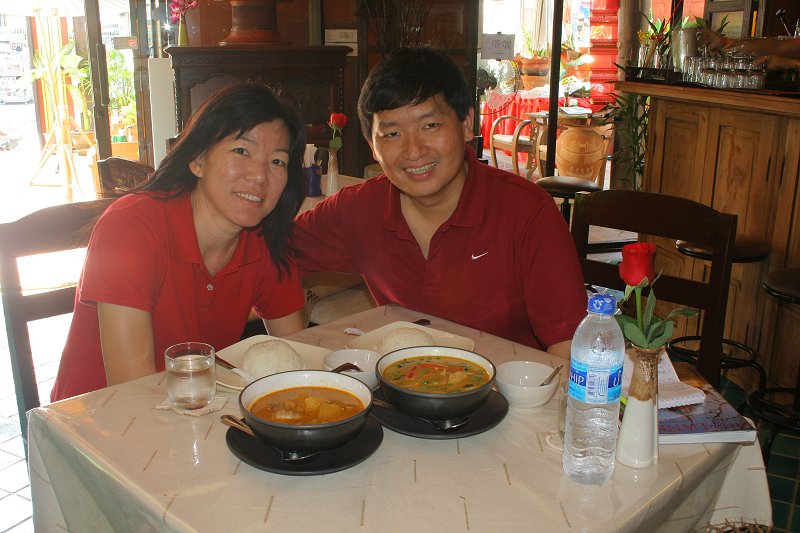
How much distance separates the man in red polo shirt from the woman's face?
12.1 inches

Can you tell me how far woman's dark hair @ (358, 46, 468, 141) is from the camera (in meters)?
1.81

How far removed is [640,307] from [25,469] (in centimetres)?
244

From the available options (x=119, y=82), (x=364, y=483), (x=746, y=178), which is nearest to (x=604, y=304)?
(x=364, y=483)

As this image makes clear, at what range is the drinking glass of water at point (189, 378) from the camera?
127 cm

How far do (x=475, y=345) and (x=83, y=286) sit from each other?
0.82 m

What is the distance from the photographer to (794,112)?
2.89 metres

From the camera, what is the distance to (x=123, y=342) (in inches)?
58.6

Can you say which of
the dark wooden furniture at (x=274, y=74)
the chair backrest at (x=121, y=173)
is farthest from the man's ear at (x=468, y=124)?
the dark wooden furniture at (x=274, y=74)

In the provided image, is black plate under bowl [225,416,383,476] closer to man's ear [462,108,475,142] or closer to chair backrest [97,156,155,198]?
man's ear [462,108,475,142]

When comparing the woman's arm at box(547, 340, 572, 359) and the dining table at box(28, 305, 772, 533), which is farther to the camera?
the woman's arm at box(547, 340, 572, 359)

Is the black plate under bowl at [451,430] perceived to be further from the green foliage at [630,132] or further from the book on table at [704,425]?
the green foliage at [630,132]

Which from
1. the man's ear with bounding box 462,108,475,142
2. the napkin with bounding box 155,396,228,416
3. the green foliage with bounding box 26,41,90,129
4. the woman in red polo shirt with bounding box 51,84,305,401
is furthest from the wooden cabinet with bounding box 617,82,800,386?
the green foliage with bounding box 26,41,90,129

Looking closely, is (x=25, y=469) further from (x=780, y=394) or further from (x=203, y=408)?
(x=780, y=394)

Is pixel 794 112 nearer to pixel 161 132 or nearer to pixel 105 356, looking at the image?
pixel 105 356
